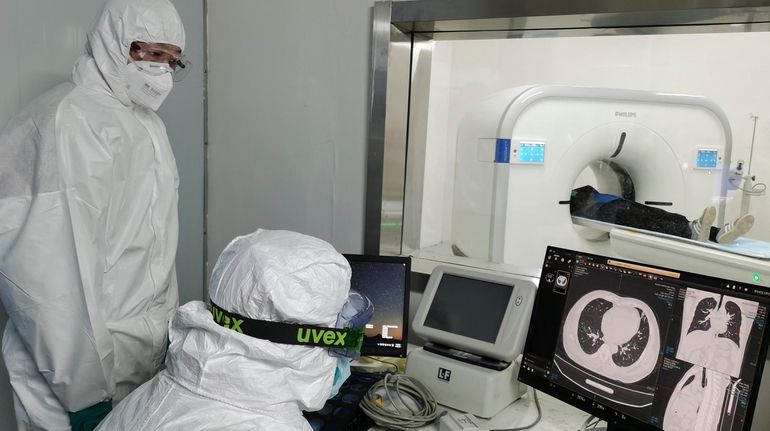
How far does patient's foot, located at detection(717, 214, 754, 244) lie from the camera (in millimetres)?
1701

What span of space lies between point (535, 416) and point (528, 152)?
1001 millimetres

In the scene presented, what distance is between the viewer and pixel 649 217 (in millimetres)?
2004

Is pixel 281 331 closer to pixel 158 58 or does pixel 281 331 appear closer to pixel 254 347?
pixel 254 347

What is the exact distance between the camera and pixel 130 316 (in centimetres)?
142

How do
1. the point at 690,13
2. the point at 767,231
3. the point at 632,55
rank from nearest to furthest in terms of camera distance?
1. the point at 690,13
2. the point at 767,231
3. the point at 632,55

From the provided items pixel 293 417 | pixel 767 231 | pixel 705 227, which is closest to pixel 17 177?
pixel 293 417

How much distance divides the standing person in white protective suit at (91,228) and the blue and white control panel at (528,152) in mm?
1155

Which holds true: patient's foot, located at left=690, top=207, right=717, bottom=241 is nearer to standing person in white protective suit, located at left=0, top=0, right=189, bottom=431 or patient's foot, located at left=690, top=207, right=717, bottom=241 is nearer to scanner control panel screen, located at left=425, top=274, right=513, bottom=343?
scanner control panel screen, located at left=425, top=274, right=513, bottom=343

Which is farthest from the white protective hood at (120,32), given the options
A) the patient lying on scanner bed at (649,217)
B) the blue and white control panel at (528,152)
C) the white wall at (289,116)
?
the patient lying on scanner bed at (649,217)

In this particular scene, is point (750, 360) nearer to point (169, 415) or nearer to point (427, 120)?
point (169, 415)

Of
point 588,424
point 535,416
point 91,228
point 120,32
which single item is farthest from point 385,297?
point 120,32

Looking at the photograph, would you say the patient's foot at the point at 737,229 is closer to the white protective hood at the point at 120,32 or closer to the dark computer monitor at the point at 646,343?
the dark computer monitor at the point at 646,343

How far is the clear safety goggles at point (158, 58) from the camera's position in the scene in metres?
1.44

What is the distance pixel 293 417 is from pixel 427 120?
133 centimetres
